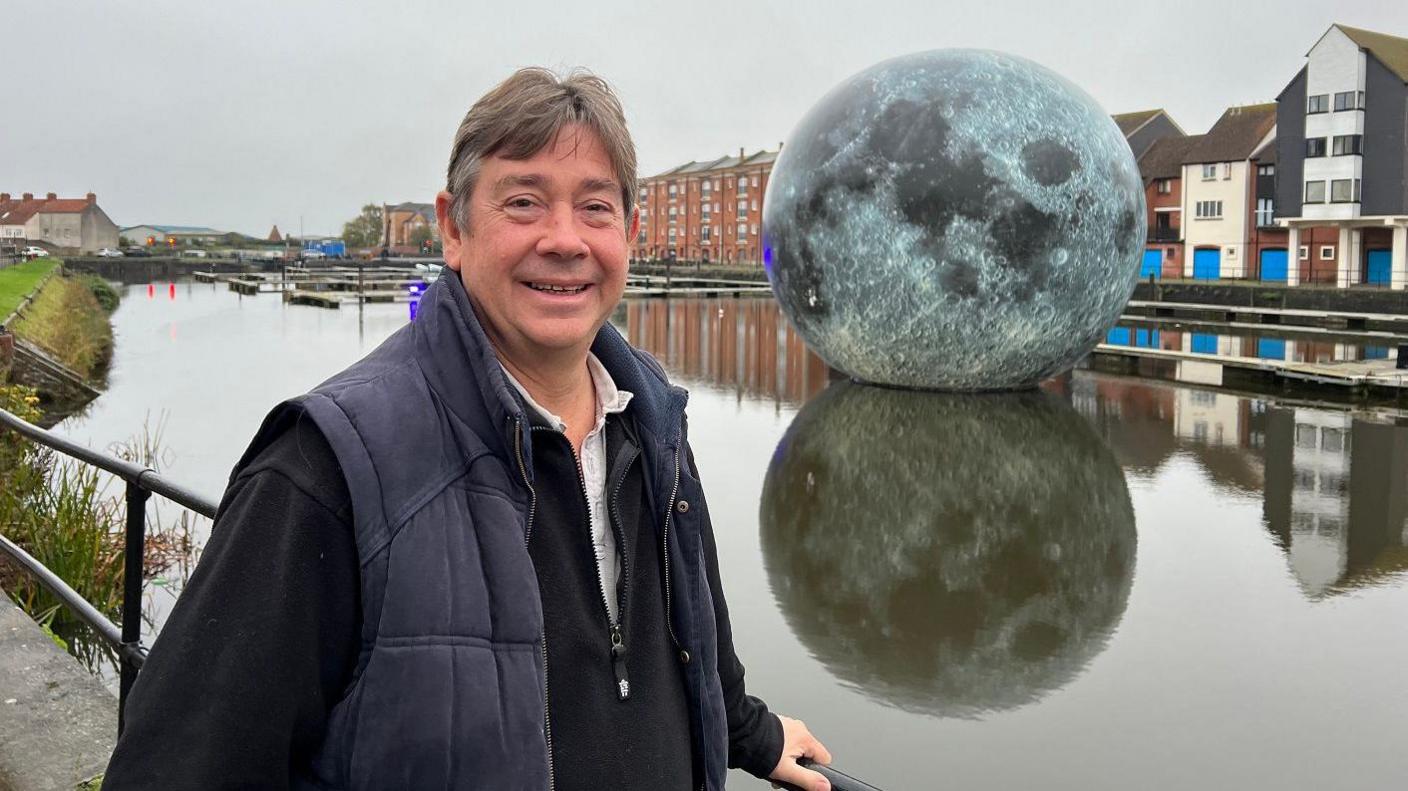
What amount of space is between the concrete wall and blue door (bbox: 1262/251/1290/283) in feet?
17.9

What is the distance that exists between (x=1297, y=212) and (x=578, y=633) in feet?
184

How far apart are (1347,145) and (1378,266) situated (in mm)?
5327

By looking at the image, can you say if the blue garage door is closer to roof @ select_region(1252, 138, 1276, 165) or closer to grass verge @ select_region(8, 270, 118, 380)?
roof @ select_region(1252, 138, 1276, 165)

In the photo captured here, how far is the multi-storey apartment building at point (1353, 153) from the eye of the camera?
4747cm

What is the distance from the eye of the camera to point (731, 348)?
2478cm

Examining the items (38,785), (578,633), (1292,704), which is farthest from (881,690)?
(578,633)

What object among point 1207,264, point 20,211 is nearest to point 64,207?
point 20,211

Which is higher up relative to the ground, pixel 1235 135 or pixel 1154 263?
pixel 1235 135

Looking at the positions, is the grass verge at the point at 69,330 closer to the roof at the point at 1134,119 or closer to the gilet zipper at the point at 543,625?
the gilet zipper at the point at 543,625

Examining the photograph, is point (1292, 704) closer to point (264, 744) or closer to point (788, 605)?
point (788, 605)

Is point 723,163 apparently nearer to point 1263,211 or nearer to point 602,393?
point 1263,211

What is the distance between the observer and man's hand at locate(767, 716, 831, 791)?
7.64 feet

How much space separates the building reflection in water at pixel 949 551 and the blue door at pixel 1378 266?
42.8m

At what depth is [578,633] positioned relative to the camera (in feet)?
6.29
